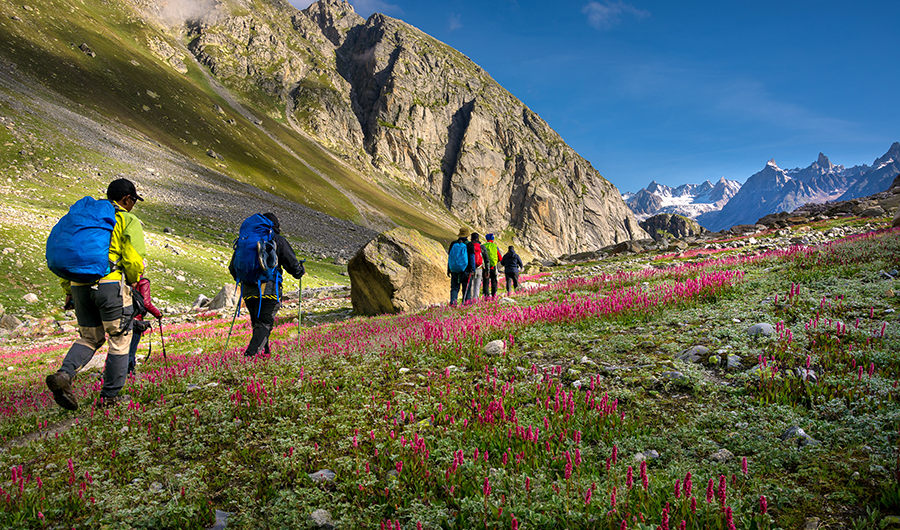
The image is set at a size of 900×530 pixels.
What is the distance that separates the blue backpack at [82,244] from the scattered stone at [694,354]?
29.0 ft

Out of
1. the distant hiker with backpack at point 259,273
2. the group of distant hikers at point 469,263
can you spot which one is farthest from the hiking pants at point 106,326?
the group of distant hikers at point 469,263

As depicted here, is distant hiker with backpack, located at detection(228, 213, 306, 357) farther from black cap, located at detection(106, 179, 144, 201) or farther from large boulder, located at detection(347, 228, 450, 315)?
large boulder, located at detection(347, 228, 450, 315)

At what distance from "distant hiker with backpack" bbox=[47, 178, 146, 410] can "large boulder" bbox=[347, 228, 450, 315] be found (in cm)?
1043

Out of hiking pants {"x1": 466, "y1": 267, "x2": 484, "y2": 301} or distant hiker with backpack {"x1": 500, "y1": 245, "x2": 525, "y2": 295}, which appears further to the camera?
distant hiker with backpack {"x1": 500, "y1": 245, "x2": 525, "y2": 295}

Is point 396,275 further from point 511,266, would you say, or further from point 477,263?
point 511,266

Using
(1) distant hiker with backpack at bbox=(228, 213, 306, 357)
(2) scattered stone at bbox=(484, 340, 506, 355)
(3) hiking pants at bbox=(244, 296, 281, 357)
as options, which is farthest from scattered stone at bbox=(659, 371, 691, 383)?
(3) hiking pants at bbox=(244, 296, 281, 357)

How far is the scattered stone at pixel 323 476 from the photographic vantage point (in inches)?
138

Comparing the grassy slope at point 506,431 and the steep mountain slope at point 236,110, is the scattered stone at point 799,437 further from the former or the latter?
→ the steep mountain slope at point 236,110

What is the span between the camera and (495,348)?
6.79 metres

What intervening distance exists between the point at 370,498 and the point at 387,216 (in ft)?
390

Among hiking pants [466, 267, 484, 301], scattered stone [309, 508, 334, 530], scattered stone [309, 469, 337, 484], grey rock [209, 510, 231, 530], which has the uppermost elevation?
hiking pants [466, 267, 484, 301]

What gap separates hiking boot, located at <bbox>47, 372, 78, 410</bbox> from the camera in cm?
549

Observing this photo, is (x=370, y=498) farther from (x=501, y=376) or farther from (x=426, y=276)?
(x=426, y=276)

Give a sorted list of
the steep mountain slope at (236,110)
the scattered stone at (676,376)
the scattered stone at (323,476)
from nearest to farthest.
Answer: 1. the scattered stone at (323,476)
2. the scattered stone at (676,376)
3. the steep mountain slope at (236,110)
